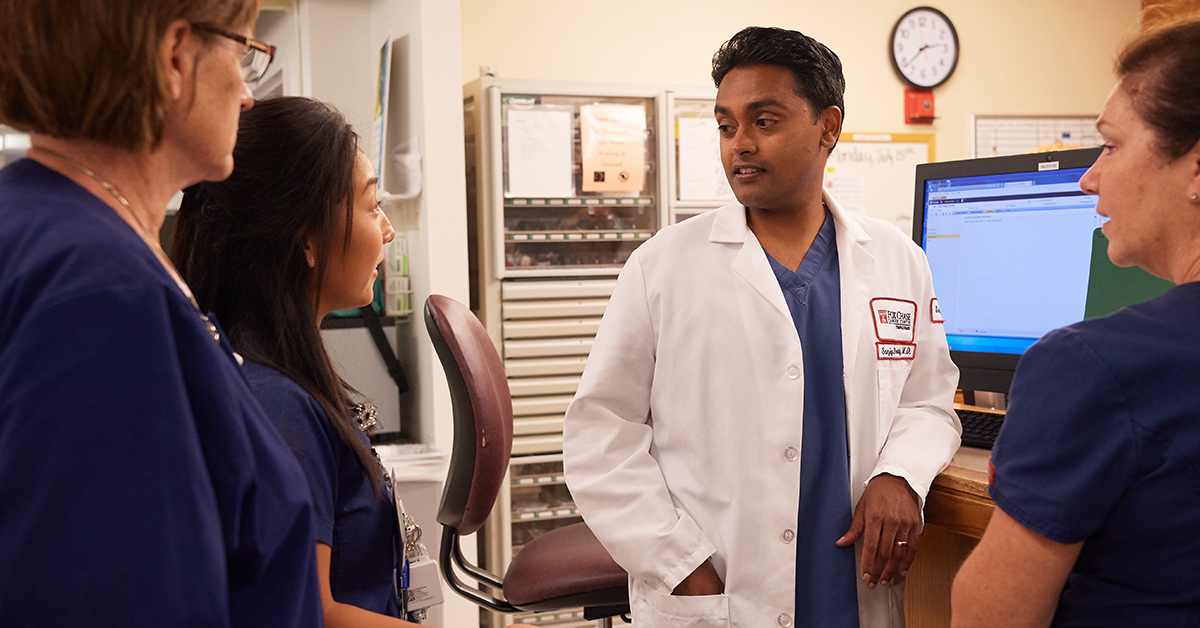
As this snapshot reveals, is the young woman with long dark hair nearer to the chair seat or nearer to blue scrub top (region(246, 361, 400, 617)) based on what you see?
blue scrub top (region(246, 361, 400, 617))

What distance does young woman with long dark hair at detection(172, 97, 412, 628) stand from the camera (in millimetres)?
1091

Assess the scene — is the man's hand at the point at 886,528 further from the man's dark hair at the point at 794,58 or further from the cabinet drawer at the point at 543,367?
the cabinet drawer at the point at 543,367

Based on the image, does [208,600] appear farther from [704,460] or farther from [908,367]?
[908,367]

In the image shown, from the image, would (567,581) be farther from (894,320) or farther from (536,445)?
(536,445)

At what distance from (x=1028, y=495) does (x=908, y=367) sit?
2.10 ft

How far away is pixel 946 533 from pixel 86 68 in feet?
5.25

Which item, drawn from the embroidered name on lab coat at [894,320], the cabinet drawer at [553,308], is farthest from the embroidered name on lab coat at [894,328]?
the cabinet drawer at [553,308]

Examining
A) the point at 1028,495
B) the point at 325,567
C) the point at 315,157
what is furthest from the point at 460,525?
the point at 1028,495

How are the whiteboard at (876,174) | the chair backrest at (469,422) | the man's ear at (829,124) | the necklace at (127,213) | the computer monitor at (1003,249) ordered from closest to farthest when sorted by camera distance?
the necklace at (127,213), the man's ear at (829,124), the computer monitor at (1003,249), the chair backrest at (469,422), the whiteboard at (876,174)

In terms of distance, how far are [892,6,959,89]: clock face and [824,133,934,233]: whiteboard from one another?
0.32 m

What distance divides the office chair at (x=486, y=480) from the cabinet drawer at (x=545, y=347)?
1395mm

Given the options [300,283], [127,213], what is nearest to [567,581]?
[300,283]

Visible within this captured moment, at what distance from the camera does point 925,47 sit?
464cm

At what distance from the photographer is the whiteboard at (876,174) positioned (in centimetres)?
448
